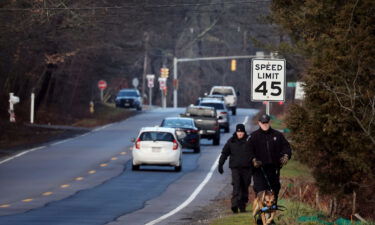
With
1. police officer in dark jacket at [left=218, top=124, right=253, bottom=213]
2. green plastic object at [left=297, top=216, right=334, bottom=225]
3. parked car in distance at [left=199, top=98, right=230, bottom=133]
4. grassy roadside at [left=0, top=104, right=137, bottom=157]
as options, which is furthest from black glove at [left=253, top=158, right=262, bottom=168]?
parked car in distance at [left=199, top=98, right=230, bottom=133]

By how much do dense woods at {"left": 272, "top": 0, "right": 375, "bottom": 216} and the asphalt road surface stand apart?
10.1 feet

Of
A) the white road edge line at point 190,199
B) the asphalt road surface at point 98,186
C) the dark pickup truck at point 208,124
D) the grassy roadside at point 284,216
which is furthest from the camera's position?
the dark pickup truck at point 208,124

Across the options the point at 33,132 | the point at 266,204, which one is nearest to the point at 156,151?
the point at 266,204

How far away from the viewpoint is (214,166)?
4056 centimetres

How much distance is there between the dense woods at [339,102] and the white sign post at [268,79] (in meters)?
1.95

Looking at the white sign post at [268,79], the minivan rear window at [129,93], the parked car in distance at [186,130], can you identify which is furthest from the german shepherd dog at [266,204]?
the minivan rear window at [129,93]

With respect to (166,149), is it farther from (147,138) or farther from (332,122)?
(332,122)

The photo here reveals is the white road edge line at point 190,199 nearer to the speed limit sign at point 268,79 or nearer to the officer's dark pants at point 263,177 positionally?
the speed limit sign at point 268,79

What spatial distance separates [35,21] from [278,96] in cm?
2228

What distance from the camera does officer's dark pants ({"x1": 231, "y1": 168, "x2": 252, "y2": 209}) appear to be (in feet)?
74.8

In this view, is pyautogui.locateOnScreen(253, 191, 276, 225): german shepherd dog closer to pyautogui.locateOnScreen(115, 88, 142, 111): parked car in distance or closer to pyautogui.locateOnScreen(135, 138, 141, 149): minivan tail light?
pyautogui.locateOnScreen(135, 138, 141, 149): minivan tail light

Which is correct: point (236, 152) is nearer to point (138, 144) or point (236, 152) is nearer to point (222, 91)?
point (138, 144)

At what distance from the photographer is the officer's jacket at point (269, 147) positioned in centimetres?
1877

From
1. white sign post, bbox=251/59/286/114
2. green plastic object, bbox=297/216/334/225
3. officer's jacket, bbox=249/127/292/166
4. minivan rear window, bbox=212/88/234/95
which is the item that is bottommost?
green plastic object, bbox=297/216/334/225
